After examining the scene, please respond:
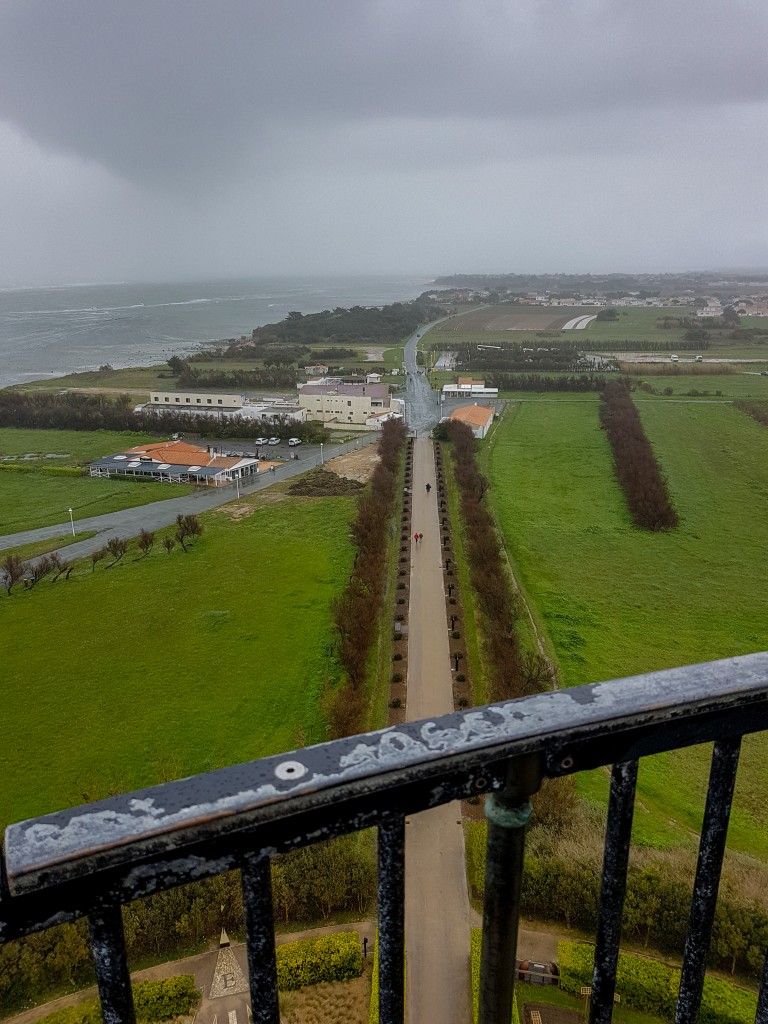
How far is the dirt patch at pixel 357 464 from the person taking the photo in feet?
92.4

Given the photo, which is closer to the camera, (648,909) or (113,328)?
(648,909)

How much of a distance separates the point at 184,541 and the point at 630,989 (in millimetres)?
16985

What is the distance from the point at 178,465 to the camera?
29.1m

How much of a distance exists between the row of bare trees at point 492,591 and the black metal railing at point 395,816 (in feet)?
34.8

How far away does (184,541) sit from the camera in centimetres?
2116

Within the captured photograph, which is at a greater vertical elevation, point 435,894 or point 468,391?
point 468,391

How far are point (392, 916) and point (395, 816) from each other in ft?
0.72

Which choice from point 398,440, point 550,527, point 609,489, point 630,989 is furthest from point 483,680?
point 398,440

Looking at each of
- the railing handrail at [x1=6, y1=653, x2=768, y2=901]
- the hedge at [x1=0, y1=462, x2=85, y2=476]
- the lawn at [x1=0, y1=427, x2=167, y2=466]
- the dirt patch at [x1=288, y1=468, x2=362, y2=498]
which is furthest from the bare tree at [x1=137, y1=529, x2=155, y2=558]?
the railing handrail at [x1=6, y1=653, x2=768, y2=901]

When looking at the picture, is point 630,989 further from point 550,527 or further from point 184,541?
point 184,541

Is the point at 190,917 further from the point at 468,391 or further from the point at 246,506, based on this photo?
the point at 468,391

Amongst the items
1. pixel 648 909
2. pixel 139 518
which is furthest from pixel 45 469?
pixel 648 909

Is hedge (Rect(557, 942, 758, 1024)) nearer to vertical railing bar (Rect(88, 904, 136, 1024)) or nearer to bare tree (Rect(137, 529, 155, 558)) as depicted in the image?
vertical railing bar (Rect(88, 904, 136, 1024))

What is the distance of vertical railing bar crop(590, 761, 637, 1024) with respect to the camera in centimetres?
125
